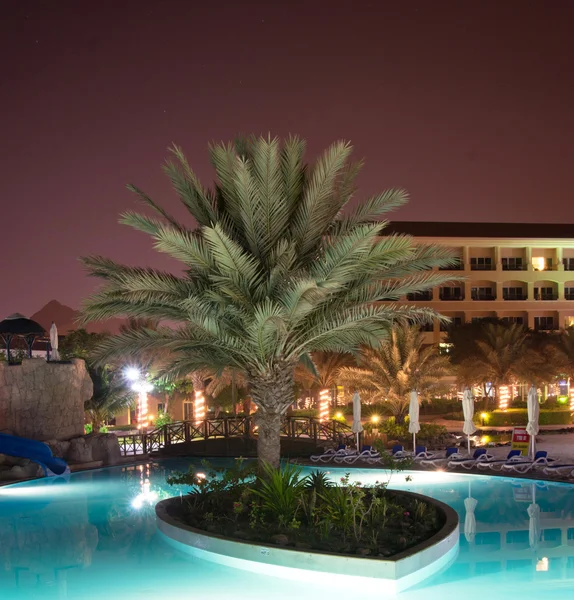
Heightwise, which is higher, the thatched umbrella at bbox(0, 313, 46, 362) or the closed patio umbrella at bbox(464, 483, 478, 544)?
the thatched umbrella at bbox(0, 313, 46, 362)

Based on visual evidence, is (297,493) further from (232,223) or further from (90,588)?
(232,223)

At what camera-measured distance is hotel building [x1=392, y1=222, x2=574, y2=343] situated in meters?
65.3

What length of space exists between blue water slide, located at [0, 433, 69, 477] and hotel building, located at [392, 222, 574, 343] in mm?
45031

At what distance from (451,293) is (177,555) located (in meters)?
55.6

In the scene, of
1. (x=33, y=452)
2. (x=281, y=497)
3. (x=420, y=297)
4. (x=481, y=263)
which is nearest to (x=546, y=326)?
(x=481, y=263)

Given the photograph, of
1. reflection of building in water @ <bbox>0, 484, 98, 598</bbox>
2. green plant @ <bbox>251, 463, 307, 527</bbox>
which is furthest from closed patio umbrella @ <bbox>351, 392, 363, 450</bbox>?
green plant @ <bbox>251, 463, 307, 527</bbox>

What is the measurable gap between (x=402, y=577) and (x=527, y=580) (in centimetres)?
187

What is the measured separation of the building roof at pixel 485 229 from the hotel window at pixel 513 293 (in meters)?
4.52

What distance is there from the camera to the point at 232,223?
48.3 feet

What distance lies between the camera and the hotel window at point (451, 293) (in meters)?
65.4

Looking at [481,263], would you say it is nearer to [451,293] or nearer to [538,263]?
[451,293]

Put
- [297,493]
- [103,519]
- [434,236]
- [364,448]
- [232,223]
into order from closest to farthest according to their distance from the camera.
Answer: [297,493] < [232,223] < [103,519] < [364,448] < [434,236]

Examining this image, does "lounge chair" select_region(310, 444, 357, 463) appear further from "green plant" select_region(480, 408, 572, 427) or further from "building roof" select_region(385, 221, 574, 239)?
"building roof" select_region(385, 221, 574, 239)

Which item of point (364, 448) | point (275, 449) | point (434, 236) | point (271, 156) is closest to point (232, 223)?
point (271, 156)
